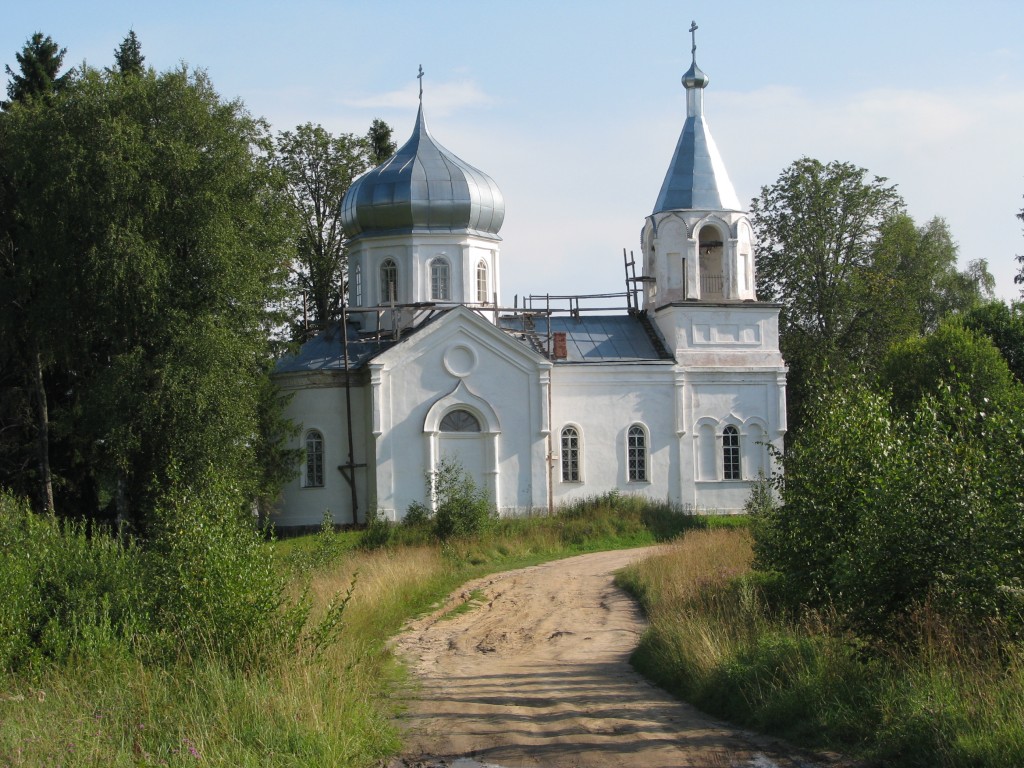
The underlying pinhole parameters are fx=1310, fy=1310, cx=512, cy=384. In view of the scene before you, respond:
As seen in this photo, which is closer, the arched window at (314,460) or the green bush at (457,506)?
the green bush at (457,506)

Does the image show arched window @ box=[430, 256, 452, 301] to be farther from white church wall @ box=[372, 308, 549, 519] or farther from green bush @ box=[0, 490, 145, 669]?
green bush @ box=[0, 490, 145, 669]

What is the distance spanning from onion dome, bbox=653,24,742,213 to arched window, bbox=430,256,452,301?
5577 millimetres

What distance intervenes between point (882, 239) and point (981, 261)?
1241 cm

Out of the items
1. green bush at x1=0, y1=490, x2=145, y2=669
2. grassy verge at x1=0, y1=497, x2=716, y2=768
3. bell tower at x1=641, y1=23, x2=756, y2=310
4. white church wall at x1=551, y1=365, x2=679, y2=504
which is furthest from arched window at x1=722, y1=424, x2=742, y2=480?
green bush at x1=0, y1=490, x2=145, y2=669

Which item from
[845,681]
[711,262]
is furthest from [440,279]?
[845,681]

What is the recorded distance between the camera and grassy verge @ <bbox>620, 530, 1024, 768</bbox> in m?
9.11

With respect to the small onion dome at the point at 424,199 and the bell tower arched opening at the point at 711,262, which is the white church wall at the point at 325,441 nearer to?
the small onion dome at the point at 424,199

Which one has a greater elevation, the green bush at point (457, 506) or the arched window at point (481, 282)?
the arched window at point (481, 282)

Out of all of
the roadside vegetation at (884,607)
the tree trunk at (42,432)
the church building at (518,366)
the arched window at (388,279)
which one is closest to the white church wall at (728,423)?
the church building at (518,366)

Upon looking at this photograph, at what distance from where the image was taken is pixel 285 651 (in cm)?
1184

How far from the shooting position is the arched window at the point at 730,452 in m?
32.3

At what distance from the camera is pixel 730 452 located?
32.4 m

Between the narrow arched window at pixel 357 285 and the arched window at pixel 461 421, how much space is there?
15.7ft

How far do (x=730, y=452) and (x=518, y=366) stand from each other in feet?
19.4
